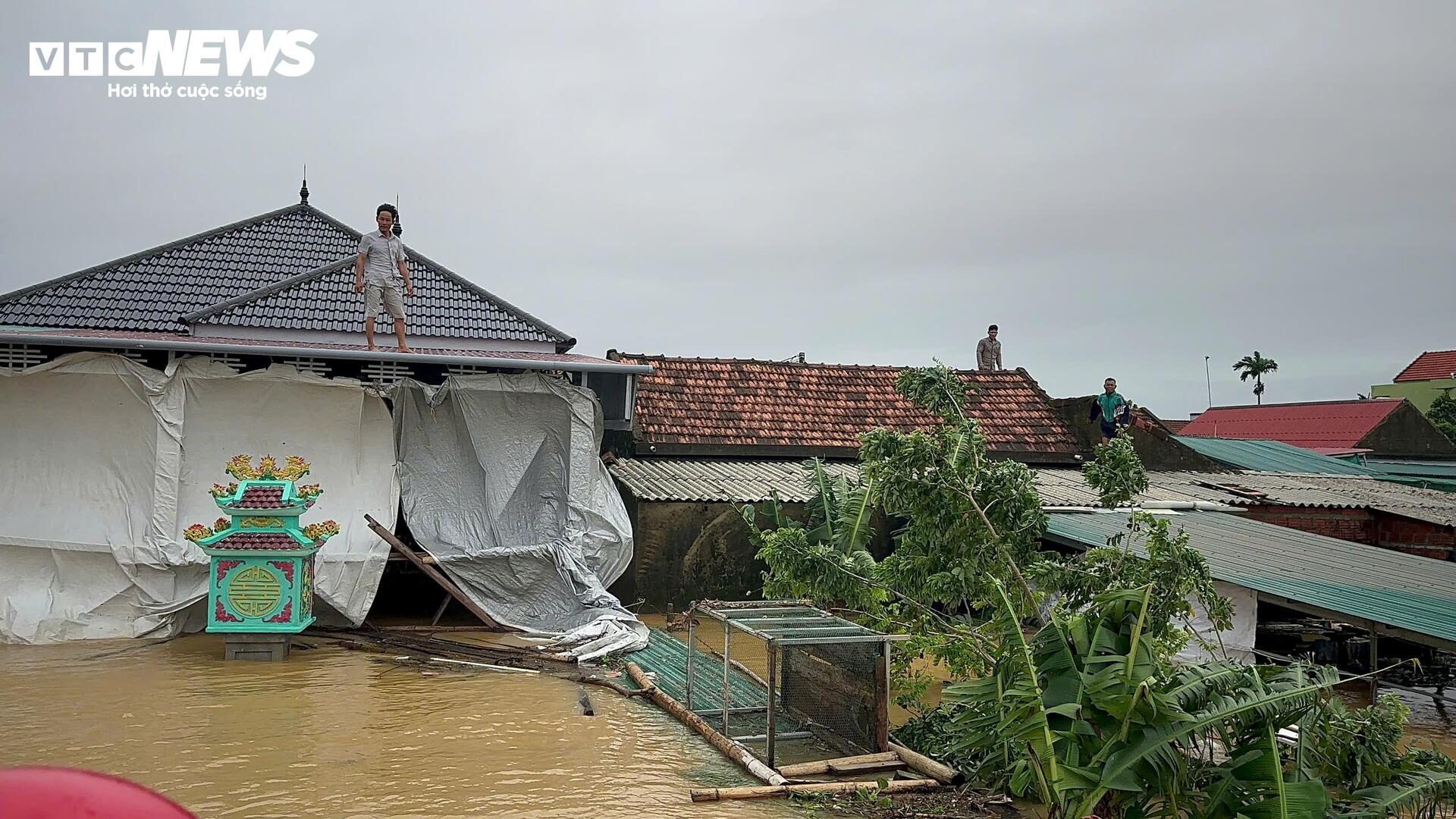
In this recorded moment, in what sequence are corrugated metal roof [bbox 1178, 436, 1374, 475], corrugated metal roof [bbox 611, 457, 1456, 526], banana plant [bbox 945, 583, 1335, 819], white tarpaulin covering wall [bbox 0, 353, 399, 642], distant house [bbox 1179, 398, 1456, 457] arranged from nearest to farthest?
banana plant [bbox 945, 583, 1335, 819] < white tarpaulin covering wall [bbox 0, 353, 399, 642] < corrugated metal roof [bbox 611, 457, 1456, 526] < corrugated metal roof [bbox 1178, 436, 1374, 475] < distant house [bbox 1179, 398, 1456, 457]

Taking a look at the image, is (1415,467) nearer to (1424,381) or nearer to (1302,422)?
(1302,422)

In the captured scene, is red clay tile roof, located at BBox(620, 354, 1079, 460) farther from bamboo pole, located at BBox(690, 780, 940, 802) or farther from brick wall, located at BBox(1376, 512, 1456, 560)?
bamboo pole, located at BBox(690, 780, 940, 802)

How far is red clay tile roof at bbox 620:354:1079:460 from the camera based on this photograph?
616 inches

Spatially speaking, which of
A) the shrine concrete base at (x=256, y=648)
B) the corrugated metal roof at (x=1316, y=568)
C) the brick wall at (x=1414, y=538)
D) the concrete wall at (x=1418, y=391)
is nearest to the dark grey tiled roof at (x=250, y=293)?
the shrine concrete base at (x=256, y=648)

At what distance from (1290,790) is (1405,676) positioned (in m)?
7.23

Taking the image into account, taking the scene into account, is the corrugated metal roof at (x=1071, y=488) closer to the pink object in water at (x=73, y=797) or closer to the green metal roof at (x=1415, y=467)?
the green metal roof at (x=1415, y=467)

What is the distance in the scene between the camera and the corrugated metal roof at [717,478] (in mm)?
12797

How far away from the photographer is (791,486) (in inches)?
535

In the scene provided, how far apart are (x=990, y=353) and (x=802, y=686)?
13100 millimetres

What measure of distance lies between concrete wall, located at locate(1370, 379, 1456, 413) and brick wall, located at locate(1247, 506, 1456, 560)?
2608 cm

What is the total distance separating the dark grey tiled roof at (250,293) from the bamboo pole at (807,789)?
8.27 m

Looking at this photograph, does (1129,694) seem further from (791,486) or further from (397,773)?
(791,486)

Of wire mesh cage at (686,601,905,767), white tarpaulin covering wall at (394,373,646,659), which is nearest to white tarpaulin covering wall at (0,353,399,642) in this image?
white tarpaulin covering wall at (394,373,646,659)

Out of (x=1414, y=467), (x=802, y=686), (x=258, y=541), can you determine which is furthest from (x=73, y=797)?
(x=1414, y=467)
